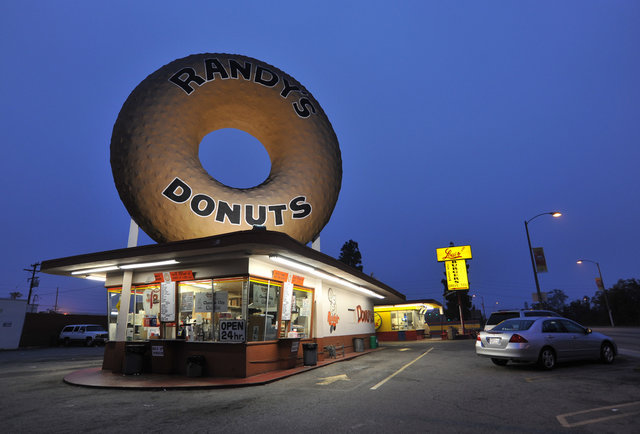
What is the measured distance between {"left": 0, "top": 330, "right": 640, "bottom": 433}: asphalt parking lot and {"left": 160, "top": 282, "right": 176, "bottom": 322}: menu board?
3.28m

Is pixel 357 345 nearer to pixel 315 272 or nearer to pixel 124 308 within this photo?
pixel 315 272

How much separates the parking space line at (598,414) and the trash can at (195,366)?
356 inches

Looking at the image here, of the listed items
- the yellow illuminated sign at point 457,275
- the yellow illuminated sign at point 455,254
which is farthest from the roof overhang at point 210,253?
the yellow illuminated sign at point 455,254

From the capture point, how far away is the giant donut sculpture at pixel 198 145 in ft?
39.1

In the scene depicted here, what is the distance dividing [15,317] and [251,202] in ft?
102

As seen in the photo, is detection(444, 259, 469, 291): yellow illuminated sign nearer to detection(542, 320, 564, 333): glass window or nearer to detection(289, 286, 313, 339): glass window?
detection(289, 286, 313, 339): glass window

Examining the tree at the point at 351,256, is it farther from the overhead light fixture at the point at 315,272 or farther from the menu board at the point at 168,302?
the menu board at the point at 168,302

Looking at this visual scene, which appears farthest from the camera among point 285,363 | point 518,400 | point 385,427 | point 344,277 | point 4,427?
point 344,277

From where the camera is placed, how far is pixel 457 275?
129 feet

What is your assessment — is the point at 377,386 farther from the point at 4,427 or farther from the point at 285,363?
the point at 4,427

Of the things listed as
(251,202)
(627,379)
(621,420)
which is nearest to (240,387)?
(251,202)

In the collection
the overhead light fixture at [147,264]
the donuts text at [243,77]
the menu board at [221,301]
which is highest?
the donuts text at [243,77]

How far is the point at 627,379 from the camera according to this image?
28.1ft

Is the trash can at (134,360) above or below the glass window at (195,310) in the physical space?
below
